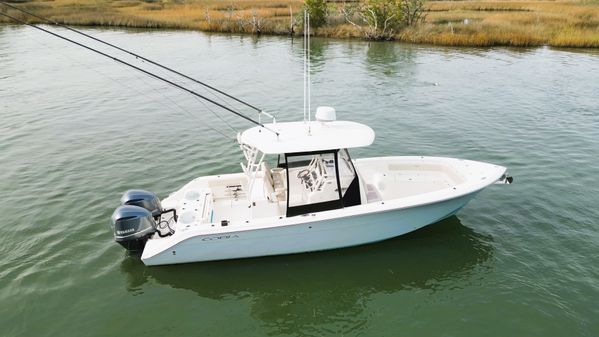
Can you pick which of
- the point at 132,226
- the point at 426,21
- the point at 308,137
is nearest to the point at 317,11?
the point at 426,21

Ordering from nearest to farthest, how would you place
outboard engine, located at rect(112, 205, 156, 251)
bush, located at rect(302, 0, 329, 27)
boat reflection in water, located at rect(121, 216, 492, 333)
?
1. boat reflection in water, located at rect(121, 216, 492, 333)
2. outboard engine, located at rect(112, 205, 156, 251)
3. bush, located at rect(302, 0, 329, 27)

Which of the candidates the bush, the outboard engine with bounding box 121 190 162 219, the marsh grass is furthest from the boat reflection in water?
the bush

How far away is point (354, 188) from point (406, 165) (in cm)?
235

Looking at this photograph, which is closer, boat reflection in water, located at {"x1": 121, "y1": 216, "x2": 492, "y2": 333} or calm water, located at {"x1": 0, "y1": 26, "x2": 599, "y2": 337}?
calm water, located at {"x1": 0, "y1": 26, "x2": 599, "y2": 337}

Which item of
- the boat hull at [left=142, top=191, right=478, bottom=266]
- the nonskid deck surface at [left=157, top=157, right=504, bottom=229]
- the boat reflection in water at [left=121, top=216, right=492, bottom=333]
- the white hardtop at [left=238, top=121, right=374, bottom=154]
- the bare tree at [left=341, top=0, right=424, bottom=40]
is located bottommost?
the boat reflection in water at [left=121, top=216, right=492, bottom=333]

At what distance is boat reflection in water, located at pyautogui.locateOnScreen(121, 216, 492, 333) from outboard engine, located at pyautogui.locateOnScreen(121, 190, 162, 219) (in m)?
1.12

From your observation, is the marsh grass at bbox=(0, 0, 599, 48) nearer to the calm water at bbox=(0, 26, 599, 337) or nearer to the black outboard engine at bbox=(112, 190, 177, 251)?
the calm water at bbox=(0, 26, 599, 337)

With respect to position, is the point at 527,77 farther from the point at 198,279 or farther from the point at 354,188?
the point at 198,279

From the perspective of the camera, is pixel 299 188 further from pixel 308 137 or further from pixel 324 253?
pixel 324 253

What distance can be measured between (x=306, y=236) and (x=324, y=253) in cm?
73

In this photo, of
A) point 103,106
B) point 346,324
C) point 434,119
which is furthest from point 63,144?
point 434,119

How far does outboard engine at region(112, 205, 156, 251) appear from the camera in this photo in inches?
323

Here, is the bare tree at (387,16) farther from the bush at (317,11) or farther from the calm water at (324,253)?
the calm water at (324,253)

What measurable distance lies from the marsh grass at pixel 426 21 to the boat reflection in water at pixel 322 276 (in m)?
28.7
